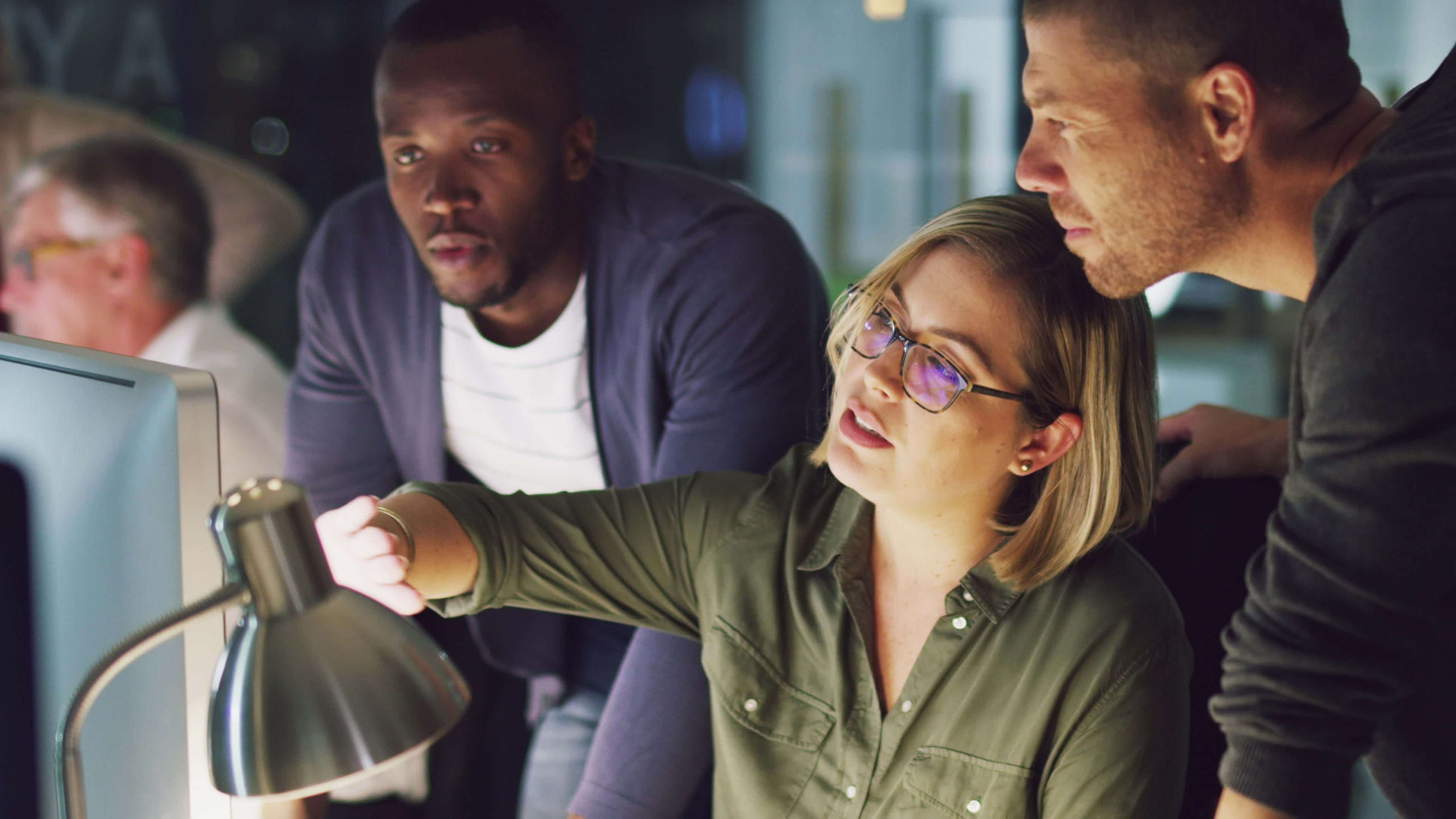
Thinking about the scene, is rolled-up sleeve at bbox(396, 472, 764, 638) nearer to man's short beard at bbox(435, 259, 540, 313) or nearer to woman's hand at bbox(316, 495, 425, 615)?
woman's hand at bbox(316, 495, 425, 615)

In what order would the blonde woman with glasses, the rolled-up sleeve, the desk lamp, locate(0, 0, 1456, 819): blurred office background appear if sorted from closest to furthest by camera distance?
1. the desk lamp
2. the blonde woman with glasses
3. the rolled-up sleeve
4. locate(0, 0, 1456, 819): blurred office background

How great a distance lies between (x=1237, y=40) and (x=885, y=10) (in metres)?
2.35

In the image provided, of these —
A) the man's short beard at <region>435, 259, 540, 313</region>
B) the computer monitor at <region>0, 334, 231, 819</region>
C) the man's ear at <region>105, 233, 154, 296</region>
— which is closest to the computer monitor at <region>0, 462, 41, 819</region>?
the computer monitor at <region>0, 334, 231, 819</region>

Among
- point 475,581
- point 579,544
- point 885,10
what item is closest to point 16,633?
point 475,581

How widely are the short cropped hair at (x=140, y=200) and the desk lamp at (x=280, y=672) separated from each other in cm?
171

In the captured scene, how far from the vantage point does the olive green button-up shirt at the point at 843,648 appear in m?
1.09

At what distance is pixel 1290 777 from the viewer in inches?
34.1

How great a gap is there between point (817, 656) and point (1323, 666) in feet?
1.60

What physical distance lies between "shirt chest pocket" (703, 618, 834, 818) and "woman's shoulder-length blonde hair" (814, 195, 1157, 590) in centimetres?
23

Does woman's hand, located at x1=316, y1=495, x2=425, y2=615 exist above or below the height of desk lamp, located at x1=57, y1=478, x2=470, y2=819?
below

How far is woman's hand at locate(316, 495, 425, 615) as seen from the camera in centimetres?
102

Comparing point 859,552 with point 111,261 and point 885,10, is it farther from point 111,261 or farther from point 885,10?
point 885,10

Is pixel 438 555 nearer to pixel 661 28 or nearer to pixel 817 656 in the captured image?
pixel 817 656

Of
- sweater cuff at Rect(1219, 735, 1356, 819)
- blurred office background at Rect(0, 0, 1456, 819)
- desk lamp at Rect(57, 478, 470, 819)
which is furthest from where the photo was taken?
blurred office background at Rect(0, 0, 1456, 819)
